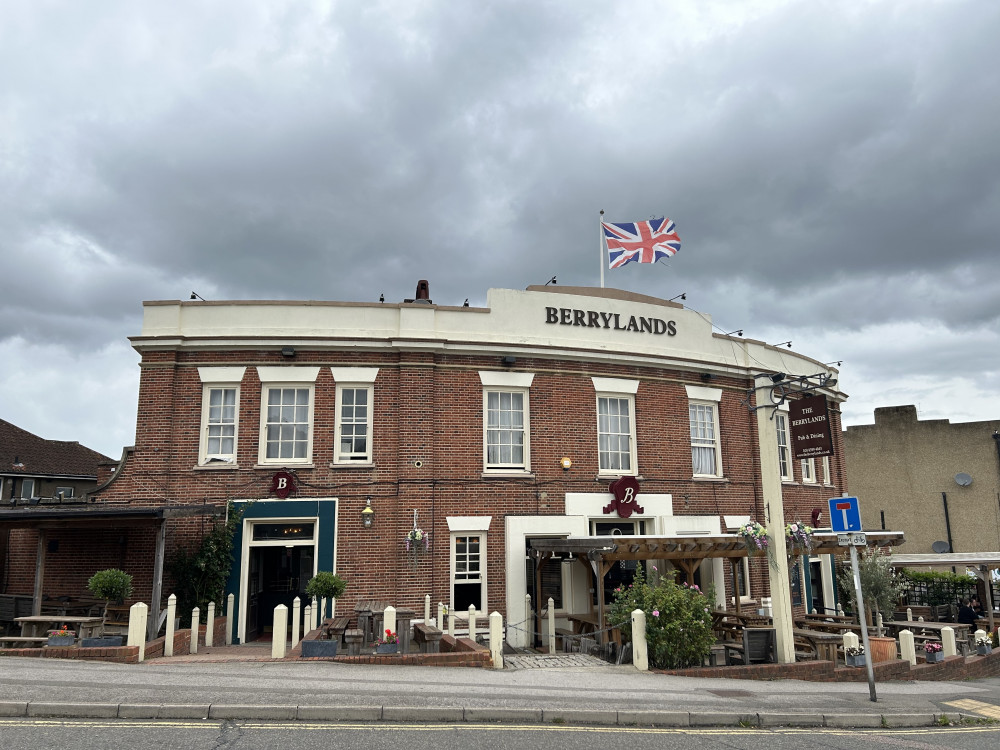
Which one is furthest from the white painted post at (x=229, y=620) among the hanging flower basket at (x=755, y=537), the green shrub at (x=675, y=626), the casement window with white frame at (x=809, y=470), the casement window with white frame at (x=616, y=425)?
the casement window with white frame at (x=809, y=470)

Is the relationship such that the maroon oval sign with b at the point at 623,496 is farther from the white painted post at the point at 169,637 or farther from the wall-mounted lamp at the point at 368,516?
the white painted post at the point at 169,637

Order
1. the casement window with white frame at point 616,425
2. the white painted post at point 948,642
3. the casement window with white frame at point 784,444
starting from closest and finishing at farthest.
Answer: the white painted post at point 948,642 < the casement window with white frame at point 616,425 < the casement window with white frame at point 784,444

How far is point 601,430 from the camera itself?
19.6m

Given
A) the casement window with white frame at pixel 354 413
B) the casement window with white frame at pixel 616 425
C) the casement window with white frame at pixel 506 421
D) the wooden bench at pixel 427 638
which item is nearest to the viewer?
the wooden bench at pixel 427 638

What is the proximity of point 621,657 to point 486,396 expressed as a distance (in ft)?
23.5

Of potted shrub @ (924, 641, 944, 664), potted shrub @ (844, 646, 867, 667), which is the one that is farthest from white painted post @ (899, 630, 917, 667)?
potted shrub @ (844, 646, 867, 667)

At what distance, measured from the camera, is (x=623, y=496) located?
1878 cm

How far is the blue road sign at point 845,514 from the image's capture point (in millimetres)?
11579

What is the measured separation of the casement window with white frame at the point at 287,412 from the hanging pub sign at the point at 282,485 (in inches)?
20.2

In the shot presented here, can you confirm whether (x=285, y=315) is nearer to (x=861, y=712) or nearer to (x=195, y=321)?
(x=195, y=321)

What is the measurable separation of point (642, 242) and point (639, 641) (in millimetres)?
11375

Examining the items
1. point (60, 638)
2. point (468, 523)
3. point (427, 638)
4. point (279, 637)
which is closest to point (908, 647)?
point (468, 523)

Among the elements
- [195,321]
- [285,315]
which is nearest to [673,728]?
[285,315]

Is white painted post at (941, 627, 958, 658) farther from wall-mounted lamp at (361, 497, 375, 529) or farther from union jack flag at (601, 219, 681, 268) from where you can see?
wall-mounted lamp at (361, 497, 375, 529)
